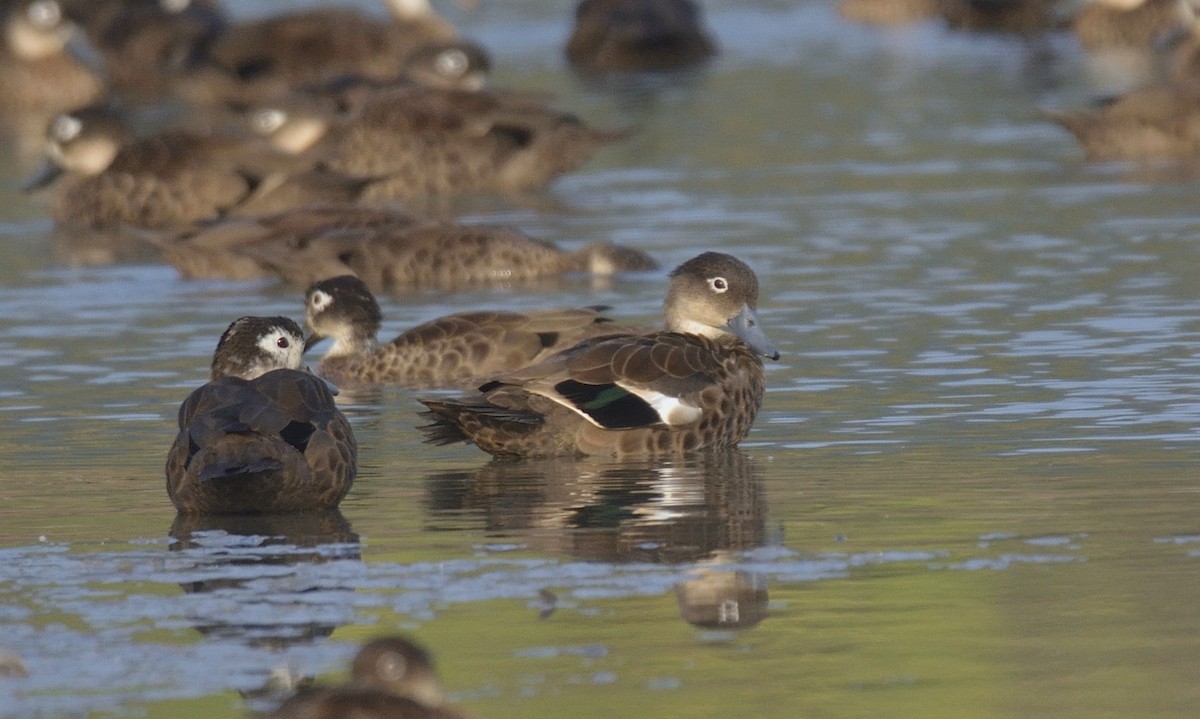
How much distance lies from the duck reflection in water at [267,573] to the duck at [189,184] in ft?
37.1

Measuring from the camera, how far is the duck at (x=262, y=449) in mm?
9750

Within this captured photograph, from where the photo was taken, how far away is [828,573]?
28.6ft

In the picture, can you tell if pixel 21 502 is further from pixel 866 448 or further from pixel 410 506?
pixel 866 448

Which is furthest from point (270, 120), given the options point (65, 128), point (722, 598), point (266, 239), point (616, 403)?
point (722, 598)

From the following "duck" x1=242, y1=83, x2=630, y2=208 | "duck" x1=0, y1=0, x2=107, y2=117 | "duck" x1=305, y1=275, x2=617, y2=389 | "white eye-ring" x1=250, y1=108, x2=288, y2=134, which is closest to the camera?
"duck" x1=305, y1=275, x2=617, y2=389

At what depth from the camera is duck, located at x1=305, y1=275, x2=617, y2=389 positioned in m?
13.6

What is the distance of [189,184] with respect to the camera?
21562 millimetres

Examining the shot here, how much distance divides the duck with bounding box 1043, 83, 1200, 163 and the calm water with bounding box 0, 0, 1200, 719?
296cm

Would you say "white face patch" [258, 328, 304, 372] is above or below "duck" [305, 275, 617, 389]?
below

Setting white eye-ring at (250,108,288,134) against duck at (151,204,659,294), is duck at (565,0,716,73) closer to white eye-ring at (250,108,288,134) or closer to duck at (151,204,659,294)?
white eye-ring at (250,108,288,134)

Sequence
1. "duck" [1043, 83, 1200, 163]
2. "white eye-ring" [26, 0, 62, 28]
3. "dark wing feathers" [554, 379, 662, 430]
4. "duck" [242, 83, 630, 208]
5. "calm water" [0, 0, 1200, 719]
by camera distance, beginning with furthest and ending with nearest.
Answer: "white eye-ring" [26, 0, 62, 28], "duck" [242, 83, 630, 208], "duck" [1043, 83, 1200, 163], "dark wing feathers" [554, 379, 662, 430], "calm water" [0, 0, 1200, 719]

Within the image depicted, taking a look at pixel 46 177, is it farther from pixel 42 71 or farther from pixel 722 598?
pixel 722 598

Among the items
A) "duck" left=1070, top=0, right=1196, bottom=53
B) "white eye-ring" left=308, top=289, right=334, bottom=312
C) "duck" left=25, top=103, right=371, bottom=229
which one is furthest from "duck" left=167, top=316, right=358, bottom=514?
"duck" left=1070, top=0, right=1196, bottom=53

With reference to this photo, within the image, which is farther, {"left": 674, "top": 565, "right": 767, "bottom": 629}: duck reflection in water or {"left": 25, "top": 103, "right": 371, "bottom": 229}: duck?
{"left": 25, "top": 103, "right": 371, "bottom": 229}: duck
